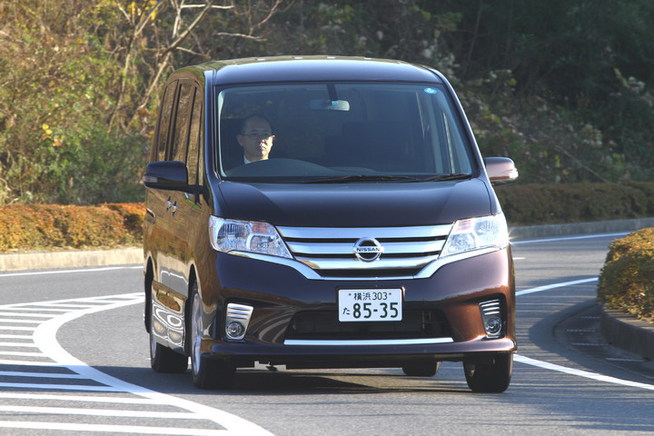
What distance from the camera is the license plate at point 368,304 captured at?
8008 millimetres

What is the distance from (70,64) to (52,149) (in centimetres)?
181

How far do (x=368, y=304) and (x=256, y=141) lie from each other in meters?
1.53

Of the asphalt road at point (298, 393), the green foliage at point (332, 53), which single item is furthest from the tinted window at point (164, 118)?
the green foliage at point (332, 53)

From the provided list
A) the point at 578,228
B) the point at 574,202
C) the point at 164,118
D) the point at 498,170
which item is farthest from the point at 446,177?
the point at 574,202

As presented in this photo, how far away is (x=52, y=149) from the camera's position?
24.7 meters

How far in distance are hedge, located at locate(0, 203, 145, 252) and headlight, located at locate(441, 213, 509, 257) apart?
12.5m

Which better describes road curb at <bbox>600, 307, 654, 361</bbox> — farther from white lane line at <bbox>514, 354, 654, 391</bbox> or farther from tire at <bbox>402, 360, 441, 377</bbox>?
tire at <bbox>402, 360, 441, 377</bbox>

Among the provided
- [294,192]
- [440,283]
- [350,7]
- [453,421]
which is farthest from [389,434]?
[350,7]

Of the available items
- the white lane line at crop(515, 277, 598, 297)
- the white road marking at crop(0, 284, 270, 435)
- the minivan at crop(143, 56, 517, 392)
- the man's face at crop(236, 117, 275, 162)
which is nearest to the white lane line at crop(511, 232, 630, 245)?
the white lane line at crop(515, 277, 598, 297)

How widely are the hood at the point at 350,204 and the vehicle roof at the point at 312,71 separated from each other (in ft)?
3.45

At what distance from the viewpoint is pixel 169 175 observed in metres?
8.95

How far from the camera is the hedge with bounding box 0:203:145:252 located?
2003cm

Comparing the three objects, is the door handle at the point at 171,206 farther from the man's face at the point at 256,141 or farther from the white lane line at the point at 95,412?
the white lane line at the point at 95,412

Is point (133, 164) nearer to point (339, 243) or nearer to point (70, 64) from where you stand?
point (70, 64)
